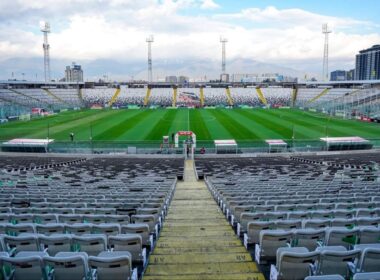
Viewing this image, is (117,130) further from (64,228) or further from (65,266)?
(65,266)

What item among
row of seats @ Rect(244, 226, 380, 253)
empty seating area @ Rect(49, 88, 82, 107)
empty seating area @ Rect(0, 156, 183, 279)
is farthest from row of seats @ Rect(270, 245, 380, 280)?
empty seating area @ Rect(49, 88, 82, 107)

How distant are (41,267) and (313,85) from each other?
108 metres

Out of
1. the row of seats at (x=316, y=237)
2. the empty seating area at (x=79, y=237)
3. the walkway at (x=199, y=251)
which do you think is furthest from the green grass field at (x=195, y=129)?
the row of seats at (x=316, y=237)

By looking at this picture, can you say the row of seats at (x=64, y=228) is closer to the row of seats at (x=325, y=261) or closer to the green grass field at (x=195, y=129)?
the row of seats at (x=325, y=261)

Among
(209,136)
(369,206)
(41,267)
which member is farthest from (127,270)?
(209,136)

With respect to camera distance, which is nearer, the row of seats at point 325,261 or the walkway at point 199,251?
the row of seats at point 325,261

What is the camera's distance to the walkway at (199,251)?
5703mm

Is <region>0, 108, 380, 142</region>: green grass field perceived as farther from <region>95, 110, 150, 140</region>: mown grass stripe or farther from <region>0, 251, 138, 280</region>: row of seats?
<region>0, 251, 138, 280</region>: row of seats

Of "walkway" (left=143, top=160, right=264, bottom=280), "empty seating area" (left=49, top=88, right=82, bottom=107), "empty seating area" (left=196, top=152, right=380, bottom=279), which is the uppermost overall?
"empty seating area" (left=49, top=88, right=82, bottom=107)

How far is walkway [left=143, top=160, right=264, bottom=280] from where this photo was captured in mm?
5703

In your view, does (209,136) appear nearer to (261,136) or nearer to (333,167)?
(261,136)

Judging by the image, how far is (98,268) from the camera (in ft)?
15.6

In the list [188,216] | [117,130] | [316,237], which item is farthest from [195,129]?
[316,237]

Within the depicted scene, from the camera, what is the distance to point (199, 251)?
22.0 feet
